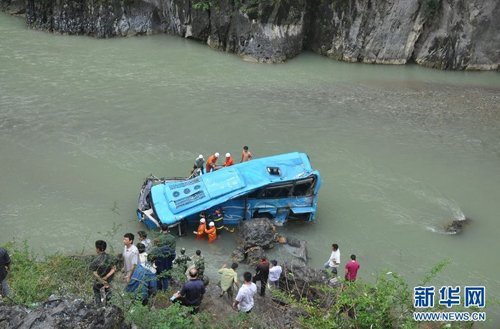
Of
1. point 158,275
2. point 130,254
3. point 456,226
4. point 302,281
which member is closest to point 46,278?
point 130,254

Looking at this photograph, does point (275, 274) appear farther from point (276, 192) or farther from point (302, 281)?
point (276, 192)

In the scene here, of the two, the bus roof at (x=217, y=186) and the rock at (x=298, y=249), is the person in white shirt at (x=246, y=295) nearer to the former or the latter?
the rock at (x=298, y=249)

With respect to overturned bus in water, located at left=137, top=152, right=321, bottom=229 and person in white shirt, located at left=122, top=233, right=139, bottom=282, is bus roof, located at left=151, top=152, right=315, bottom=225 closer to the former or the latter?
overturned bus in water, located at left=137, top=152, right=321, bottom=229

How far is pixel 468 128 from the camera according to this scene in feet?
70.5

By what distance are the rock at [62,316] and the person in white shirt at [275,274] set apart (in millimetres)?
5450

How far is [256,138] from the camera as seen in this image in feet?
64.0

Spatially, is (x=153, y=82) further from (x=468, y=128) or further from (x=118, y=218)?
(x=468, y=128)

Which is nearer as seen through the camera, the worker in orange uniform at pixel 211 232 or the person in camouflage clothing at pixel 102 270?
the person in camouflage clothing at pixel 102 270

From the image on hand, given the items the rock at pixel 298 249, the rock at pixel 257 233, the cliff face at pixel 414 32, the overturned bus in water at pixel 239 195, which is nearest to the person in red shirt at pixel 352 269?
the rock at pixel 298 249

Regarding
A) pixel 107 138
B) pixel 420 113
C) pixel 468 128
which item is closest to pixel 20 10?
pixel 107 138

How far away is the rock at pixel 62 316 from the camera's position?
19.4ft

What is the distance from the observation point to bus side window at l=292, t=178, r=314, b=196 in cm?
1423

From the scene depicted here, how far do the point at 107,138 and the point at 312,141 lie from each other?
792 cm

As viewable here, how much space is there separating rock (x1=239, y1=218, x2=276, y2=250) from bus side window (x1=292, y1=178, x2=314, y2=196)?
129cm
